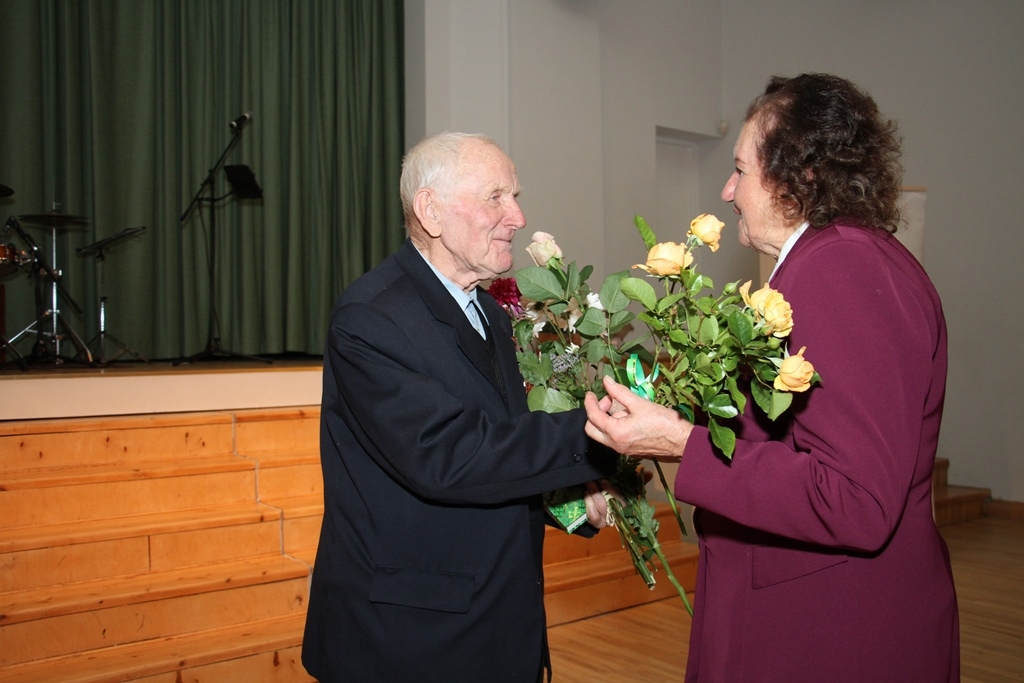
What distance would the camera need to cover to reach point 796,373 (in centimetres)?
103

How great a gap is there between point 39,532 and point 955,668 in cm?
291

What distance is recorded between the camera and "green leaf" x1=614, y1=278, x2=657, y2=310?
3.92 feet

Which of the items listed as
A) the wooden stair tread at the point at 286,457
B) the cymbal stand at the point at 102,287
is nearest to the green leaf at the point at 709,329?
the wooden stair tread at the point at 286,457

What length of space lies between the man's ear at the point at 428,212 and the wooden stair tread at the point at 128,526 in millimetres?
1992

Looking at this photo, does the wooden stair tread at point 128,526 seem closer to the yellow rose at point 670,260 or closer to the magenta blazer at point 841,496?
the magenta blazer at point 841,496

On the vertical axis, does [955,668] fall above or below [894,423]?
below

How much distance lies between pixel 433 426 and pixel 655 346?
0.38 meters

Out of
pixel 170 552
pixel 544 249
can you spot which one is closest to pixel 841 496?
pixel 544 249

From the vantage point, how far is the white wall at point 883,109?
19.5ft

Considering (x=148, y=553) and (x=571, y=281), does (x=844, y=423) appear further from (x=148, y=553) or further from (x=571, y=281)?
(x=148, y=553)

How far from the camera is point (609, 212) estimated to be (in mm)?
6852

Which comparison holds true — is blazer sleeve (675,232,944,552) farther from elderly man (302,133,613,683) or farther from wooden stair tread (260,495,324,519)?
wooden stair tread (260,495,324,519)

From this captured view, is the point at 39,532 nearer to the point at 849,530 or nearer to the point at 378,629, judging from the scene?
the point at 378,629

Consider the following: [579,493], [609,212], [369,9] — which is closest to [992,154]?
[609,212]
